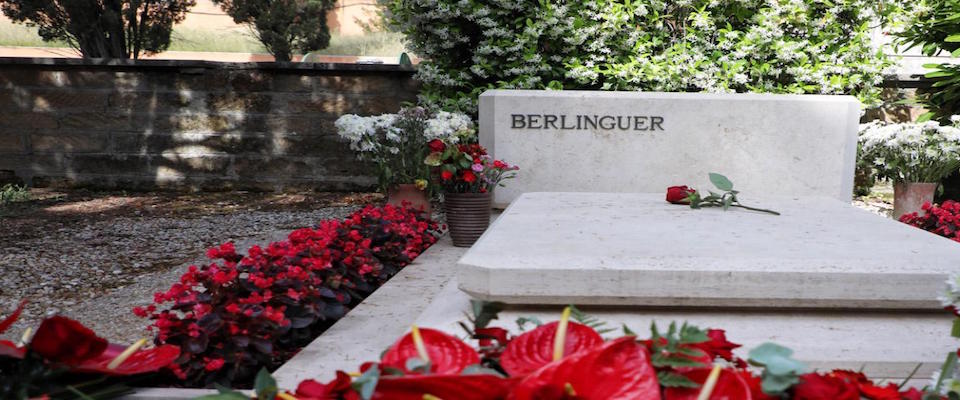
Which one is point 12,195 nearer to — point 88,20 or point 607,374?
point 88,20

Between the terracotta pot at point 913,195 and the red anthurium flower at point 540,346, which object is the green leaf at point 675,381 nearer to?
the red anthurium flower at point 540,346

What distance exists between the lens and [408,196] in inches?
180

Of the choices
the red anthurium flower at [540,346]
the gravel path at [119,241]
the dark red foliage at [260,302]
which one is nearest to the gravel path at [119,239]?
the gravel path at [119,241]

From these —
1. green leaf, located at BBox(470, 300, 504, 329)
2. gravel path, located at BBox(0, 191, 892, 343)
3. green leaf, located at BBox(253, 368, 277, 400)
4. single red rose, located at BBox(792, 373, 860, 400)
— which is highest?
green leaf, located at BBox(470, 300, 504, 329)

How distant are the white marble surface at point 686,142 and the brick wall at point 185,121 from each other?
2560 mm

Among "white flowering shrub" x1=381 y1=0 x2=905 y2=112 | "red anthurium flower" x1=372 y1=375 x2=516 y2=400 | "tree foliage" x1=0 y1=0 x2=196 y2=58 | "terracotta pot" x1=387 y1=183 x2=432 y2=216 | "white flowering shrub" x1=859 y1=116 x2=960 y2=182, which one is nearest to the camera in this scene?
"red anthurium flower" x1=372 y1=375 x2=516 y2=400

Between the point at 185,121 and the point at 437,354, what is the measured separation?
244 inches

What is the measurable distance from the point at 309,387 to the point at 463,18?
5330 mm

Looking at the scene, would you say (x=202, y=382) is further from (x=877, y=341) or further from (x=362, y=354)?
(x=877, y=341)

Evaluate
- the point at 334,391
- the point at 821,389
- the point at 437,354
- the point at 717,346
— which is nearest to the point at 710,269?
the point at 717,346

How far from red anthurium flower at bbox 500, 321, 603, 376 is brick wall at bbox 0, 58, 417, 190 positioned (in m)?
5.59

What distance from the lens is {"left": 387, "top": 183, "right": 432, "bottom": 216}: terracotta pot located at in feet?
14.9

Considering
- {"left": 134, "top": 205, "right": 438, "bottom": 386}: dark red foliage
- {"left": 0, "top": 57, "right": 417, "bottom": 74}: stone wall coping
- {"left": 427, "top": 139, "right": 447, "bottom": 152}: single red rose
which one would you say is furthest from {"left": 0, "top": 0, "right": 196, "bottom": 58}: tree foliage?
{"left": 134, "top": 205, "right": 438, "bottom": 386}: dark red foliage

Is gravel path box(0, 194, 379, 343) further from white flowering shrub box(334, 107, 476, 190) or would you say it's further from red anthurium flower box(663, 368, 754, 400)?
red anthurium flower box(663, 368, 754, 400)
